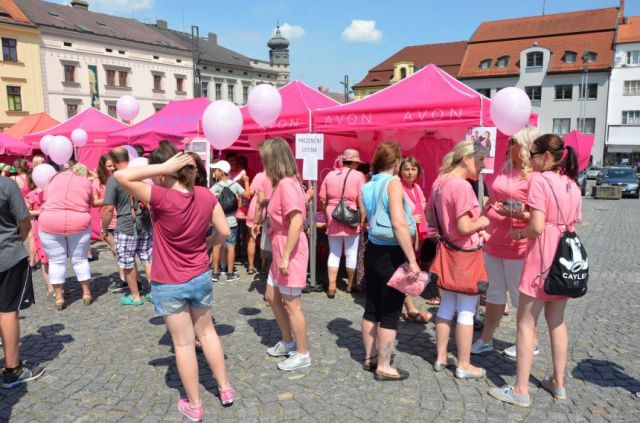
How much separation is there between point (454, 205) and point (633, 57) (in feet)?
149

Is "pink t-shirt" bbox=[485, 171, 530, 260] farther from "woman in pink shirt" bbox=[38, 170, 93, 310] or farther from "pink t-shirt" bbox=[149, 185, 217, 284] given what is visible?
"woman in pink shirt" bbox=[38, 170, 93, 310]

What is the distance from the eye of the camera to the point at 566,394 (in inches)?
120

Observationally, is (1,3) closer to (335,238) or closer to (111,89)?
(111,89)

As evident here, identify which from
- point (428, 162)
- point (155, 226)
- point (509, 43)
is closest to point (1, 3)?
point (428, 162)

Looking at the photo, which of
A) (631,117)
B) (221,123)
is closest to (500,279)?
(221,123)

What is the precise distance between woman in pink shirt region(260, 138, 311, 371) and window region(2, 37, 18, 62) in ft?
116

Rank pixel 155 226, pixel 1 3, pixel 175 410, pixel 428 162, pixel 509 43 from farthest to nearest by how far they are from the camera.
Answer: pixel 509 43, pixel 1 3, pixel 428 162, pixel 175 410, pixel 155 226

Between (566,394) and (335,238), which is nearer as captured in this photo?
(566,394)

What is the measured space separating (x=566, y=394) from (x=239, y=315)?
3.03 meters

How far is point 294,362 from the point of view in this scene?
3.44m

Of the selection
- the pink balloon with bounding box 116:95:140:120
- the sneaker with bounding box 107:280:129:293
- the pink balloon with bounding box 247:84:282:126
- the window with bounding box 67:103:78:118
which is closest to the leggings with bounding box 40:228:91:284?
the sneaker with bounding box 107:280:129:293

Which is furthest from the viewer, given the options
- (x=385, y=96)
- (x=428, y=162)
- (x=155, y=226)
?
(x=428, y=162)

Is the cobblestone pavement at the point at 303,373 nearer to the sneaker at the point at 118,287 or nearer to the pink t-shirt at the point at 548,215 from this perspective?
the sneaker at the point at 118,287

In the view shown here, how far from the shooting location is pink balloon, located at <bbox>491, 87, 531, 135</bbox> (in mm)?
4270
